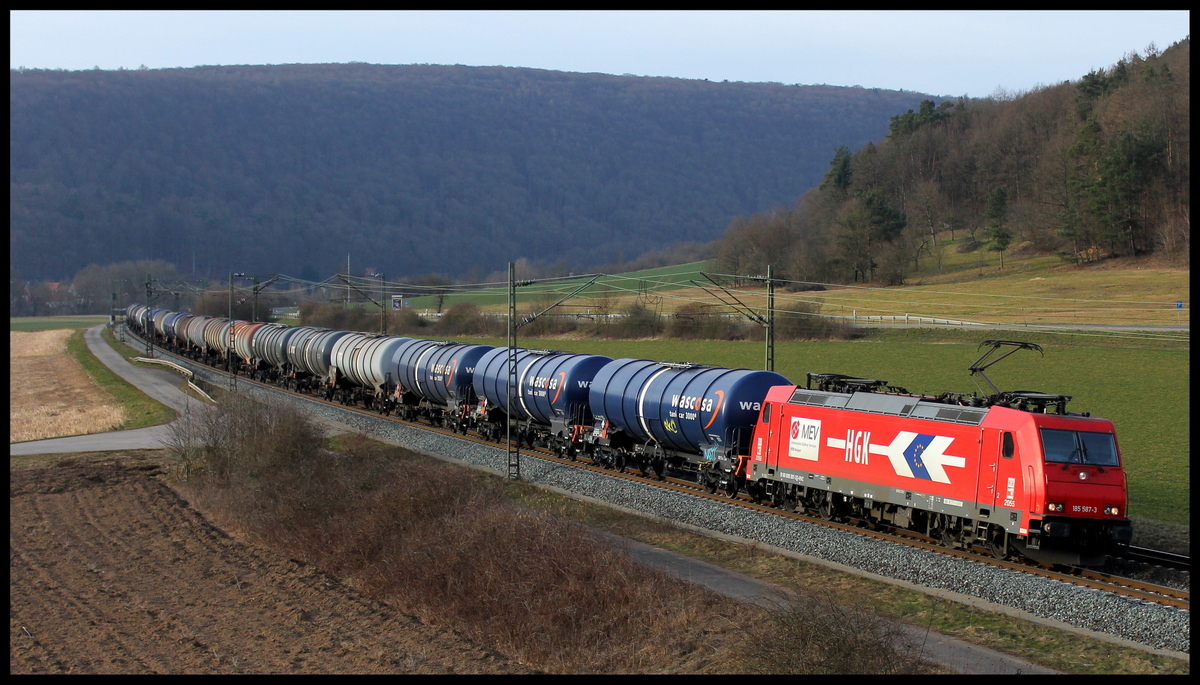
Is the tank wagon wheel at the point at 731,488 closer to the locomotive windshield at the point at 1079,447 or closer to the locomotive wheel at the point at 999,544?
the locomotive wheel at the point at 999,544

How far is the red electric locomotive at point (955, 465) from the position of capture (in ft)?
55.7

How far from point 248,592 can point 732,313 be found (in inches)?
2163

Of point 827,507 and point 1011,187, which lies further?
point 1011,187

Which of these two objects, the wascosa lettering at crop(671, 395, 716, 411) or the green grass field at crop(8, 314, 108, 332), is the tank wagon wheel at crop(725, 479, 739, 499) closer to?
the wascosa lettering at crop(671, 395, 716, 411)

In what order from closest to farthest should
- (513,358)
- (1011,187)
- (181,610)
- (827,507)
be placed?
(181,610) → (827,507) → (513,358) → (1011,187)

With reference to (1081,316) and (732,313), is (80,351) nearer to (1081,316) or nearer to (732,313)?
(732,313)

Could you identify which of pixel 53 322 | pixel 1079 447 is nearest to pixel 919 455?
pixel 1079 447

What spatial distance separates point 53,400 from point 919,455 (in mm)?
57517

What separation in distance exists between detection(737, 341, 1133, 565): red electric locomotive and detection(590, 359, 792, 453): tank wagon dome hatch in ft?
2.68

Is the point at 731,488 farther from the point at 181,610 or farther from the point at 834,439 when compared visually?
the point at 181,610

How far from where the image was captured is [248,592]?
19109 mm

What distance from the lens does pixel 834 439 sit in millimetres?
21594

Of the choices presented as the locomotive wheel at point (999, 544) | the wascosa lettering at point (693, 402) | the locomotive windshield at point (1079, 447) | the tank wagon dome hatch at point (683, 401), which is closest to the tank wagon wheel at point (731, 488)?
the tank wagon dome hatch at point (683, 401)

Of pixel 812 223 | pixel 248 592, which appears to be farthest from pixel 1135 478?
pixel 812 223
